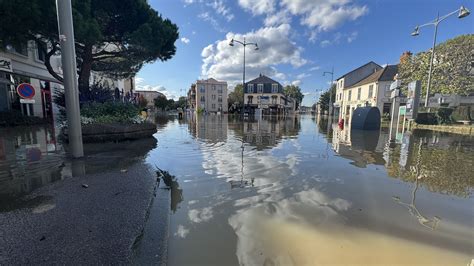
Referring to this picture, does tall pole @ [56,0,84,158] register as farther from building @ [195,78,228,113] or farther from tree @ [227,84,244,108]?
building @ [195,78,228,113]

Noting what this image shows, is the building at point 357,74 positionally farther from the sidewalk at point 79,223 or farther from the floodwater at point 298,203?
the sidewalk at point 79,223

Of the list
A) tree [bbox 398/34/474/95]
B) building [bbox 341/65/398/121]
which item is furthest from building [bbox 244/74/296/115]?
tree [bbox 398/34/474/95]

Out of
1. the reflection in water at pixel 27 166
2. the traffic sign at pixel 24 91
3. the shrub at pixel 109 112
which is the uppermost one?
the traffic sign at pixel 24 91

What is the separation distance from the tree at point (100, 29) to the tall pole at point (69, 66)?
16.6 ft

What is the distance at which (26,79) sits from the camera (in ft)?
51.3

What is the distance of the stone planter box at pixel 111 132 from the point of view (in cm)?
806

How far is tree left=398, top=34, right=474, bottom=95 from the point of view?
2252cm

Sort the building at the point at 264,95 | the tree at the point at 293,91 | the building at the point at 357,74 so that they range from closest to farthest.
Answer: the building at the point at 357,74
the building at the point at 264,95
the tree at the point at 293,91

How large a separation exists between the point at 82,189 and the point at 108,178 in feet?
1.96

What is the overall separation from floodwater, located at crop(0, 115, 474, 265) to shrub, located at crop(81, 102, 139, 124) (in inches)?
87.7

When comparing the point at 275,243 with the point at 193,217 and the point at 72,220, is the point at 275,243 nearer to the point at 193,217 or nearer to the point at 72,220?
the point at 193,217

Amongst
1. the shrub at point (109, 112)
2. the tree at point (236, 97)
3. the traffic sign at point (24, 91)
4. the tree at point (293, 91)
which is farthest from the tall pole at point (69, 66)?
the tree at point (293, 91)

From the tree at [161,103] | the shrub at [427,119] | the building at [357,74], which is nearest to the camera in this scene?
the shrub at [427,119]

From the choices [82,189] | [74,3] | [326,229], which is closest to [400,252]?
[326,229]
